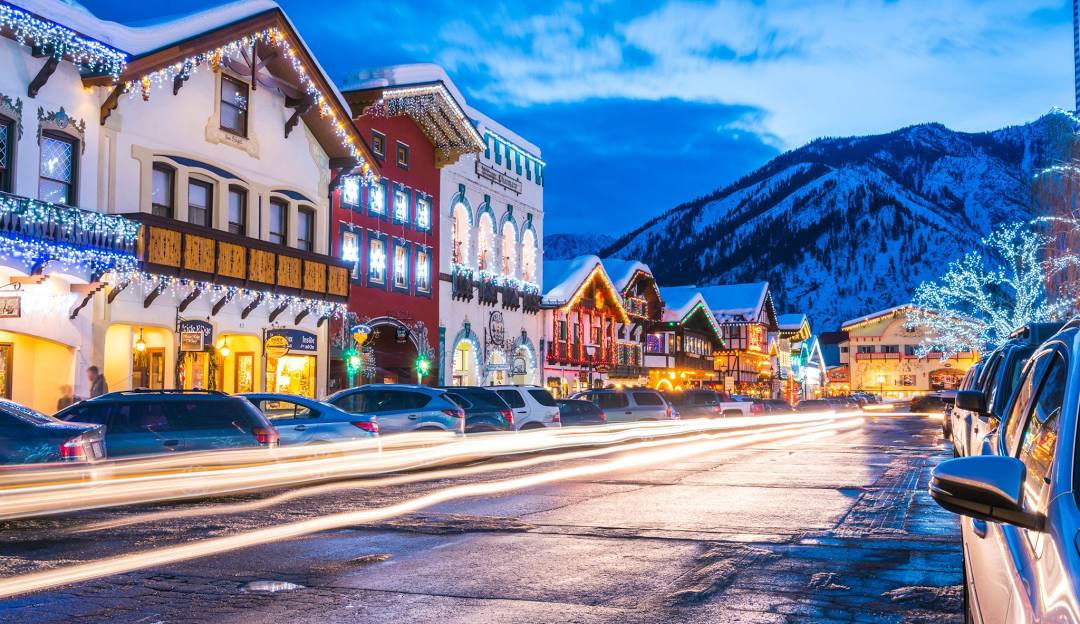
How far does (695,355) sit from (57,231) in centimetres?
6260

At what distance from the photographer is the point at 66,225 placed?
2358 cm

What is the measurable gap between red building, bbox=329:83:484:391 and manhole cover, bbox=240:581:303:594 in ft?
93.1

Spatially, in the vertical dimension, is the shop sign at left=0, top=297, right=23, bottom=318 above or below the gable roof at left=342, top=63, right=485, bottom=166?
below

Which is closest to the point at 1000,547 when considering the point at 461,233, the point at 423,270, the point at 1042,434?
the point at 1042,434

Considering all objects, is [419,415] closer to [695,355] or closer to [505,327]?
[505,327]

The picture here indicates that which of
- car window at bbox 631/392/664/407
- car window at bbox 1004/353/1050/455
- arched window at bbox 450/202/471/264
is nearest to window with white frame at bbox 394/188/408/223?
arched window at bbox 450/202/471/264

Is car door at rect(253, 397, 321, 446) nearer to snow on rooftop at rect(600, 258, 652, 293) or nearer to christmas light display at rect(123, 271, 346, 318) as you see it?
christmas light display at rect(123, 271, 346, 318)

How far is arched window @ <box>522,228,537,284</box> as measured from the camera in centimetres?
5338

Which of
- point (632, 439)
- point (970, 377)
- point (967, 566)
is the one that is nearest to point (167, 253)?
point (632, 439)

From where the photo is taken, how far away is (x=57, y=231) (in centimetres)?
2333

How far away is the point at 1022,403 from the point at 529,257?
48.9 metres

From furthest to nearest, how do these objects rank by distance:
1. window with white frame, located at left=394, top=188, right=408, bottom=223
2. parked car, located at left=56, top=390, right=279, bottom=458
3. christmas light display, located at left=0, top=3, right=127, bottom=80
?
1. window with white frame, located at left=394, top=188, right=408, bottom=223
2. christmas light display, located at left=0, top=3, right=127, bottom=80
3. parked car, located at left=56, top=390, right=279, bottom=458

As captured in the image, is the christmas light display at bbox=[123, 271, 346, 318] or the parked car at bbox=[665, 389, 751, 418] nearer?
the christmas light display at bbox=[123, 271, 346, 318]

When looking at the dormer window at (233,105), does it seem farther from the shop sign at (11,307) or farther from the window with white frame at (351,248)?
the shop sign at (11,307)
